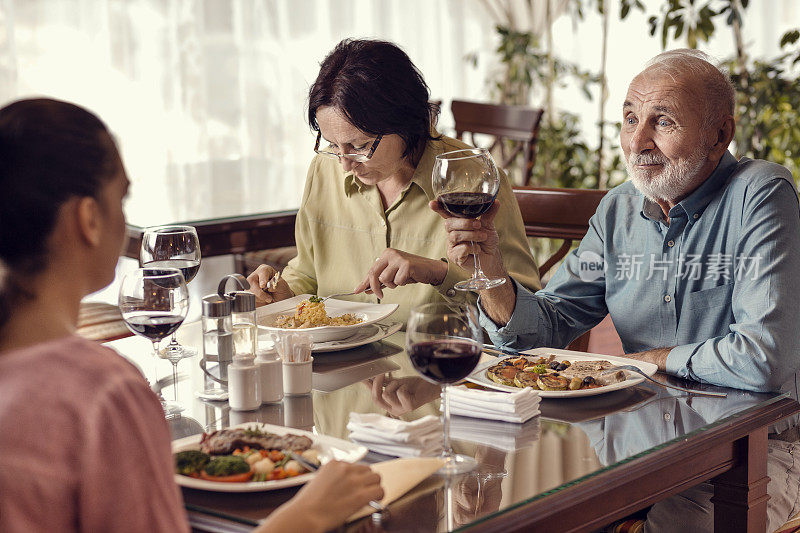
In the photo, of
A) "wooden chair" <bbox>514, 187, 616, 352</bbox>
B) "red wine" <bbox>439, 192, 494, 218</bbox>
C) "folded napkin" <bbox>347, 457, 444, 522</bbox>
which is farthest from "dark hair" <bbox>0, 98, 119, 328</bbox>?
"wooden chair" <bbox>514, 187, 616, 352</bbox>

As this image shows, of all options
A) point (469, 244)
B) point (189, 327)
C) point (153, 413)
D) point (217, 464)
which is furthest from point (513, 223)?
point (153, 413)

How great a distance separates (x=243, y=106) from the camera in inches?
200

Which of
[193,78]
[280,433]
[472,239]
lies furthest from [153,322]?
[193,78]

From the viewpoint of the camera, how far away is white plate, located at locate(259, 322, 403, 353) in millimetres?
1890

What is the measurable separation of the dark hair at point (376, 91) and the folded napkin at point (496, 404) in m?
0.96

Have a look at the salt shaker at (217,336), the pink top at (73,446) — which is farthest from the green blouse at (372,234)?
the pink top at (73,446)

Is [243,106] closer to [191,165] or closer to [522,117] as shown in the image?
[191,165]

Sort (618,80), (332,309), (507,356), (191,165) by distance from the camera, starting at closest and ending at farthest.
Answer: (507,356), (332,309), (191,165), (618,80)

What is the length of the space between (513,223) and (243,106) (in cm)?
319

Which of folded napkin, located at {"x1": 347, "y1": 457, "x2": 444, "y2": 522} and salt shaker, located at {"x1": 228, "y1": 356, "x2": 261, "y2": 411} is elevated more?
salt shaker, located at {"x1": 228, "y1": 356, "x2": 261, "y2": 411}

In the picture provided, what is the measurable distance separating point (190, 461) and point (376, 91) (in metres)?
1.25

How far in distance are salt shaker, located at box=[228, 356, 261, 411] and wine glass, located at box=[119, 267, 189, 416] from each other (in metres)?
0.12

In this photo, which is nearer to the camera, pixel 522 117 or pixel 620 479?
pixel 620 479

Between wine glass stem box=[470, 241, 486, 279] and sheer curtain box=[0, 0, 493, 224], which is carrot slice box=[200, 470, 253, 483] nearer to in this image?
wine glass stem box=[470, 241, 486, 279]
